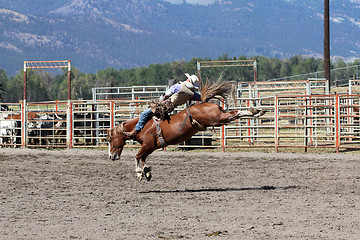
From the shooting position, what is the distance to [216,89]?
9758 mm

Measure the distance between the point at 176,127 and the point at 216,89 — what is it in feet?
3.08

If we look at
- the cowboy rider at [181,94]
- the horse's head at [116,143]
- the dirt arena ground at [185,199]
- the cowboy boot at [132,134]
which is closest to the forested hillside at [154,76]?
the dirt arena ground at [185,199]

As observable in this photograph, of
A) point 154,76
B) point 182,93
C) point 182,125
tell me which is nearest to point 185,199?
point 182,125

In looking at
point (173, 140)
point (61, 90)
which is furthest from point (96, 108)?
point (61, 90)

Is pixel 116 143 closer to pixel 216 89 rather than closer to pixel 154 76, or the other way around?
Result: pixel 216 89

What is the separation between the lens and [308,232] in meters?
6.06

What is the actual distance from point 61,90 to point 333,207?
149m

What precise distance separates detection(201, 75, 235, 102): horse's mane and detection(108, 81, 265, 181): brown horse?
173 mm

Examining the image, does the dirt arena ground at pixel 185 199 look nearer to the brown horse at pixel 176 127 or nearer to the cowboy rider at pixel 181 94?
the brown horse at pixel 176 127

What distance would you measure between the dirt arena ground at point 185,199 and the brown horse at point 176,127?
693 millimetres

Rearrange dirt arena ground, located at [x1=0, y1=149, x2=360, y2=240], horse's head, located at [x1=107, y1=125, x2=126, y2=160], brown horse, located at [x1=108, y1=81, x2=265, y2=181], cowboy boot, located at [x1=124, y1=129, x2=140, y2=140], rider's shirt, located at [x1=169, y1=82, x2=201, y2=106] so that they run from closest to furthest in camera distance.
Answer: dirt arena ground, located at [x1=0, y1=149, x2=360, y2=240]
brown horse, located at [x1=108, y1=81, x2=265, y2=181]
rider's shirt, located at [x1=169, y1=82, x2=201, y2=106]
cowboy boot, located at [x1=124, y1=129, x2=140, y2=140]
horse's head, located at [x1=107, y1=125, x2=126, y2=160]

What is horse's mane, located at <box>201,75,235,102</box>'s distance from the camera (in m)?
9.70

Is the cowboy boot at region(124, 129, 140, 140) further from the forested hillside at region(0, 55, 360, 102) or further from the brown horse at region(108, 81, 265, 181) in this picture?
the forested hillside at region(0, 55, 360, 102)

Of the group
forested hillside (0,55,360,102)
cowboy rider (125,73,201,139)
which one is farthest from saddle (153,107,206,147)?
forested hillside (0,55,360,102)
